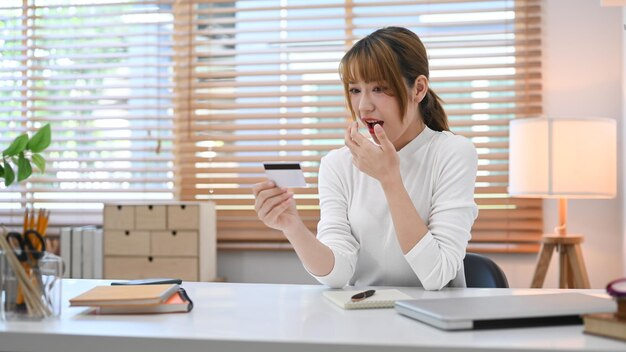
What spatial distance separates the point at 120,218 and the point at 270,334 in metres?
2.35

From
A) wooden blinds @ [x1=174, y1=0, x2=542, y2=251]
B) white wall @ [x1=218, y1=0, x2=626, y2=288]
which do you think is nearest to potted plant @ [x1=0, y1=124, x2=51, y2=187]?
wooden blinds @ [x1=174, y1=0, x2=542, y2=251]

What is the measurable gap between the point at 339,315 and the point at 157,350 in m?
0.30

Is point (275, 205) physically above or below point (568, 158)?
below

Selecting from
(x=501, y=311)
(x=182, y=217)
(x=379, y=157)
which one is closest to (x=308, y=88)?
(x=182, y=217)

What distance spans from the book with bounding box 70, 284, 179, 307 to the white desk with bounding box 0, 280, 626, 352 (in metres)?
0.02

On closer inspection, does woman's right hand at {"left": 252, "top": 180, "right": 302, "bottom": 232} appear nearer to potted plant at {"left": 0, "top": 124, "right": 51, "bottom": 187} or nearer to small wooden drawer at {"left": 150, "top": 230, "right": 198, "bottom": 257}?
potted plant at {"left": 0, "top": 124, "right": 51, "bottom": 187}

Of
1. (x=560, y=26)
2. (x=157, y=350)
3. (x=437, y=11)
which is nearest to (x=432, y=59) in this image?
(x=437, y=11)

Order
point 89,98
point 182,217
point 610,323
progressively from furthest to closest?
point 89,98
point 182,217
point 610,323

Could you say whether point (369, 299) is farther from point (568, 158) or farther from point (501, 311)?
point (568, 158)

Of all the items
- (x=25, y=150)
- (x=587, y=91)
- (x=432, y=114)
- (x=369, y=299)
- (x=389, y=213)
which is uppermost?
(x=587, y=91)

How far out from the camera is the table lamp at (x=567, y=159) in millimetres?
2807

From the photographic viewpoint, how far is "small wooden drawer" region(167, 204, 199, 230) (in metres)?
3.20

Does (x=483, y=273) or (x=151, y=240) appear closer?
(x=483, y=273)

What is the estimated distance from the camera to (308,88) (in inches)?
139
